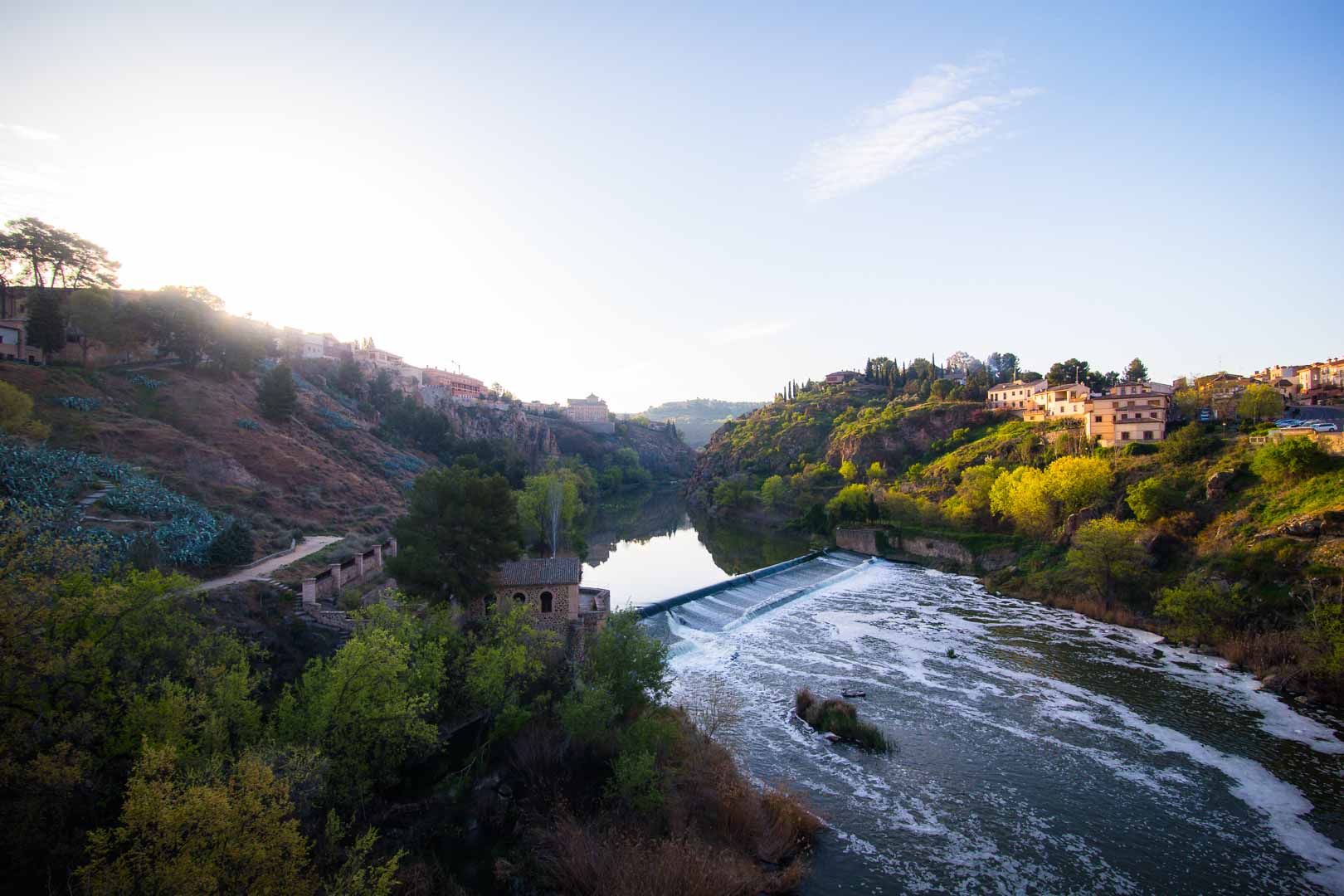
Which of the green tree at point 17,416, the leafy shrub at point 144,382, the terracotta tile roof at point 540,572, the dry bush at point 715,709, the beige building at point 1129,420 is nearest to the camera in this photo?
the dry bush at point 715,709

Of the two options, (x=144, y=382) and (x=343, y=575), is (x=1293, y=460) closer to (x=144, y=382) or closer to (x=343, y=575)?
(x=343, y=575)

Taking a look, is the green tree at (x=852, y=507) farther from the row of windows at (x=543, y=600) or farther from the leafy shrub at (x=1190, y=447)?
the row of windows at (x=543, y=600)

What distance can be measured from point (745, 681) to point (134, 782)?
21.3 metres

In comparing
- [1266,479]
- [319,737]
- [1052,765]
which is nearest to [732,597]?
[1052,765]

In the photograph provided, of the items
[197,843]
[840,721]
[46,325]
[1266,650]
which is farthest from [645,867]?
[46,325]

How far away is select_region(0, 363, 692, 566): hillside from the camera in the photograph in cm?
3309

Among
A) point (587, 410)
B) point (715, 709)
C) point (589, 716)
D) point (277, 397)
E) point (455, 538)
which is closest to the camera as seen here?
point (589, 716)

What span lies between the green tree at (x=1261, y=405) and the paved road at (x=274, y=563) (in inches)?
2615

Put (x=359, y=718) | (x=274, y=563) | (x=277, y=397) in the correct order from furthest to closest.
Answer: (x=277, y=397) → (x=274, y=563) → (x=359, y=718)

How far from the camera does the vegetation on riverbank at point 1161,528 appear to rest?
1040 inches

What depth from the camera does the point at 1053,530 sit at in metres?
45.1

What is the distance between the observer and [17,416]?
28859 mm

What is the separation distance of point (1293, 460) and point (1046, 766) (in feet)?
96.3

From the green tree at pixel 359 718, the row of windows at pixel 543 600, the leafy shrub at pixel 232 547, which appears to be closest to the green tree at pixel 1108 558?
the row of windows at pixel 543 600
